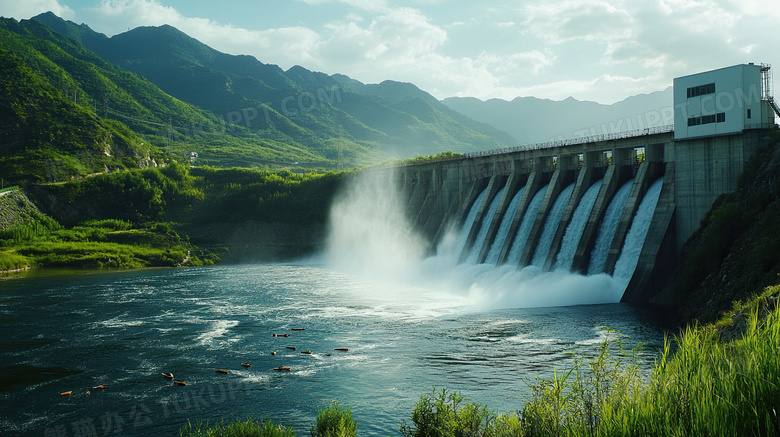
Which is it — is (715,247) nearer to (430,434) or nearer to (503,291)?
(503,291)

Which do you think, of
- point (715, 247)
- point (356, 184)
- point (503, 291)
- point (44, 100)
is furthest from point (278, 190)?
point (715, 247)

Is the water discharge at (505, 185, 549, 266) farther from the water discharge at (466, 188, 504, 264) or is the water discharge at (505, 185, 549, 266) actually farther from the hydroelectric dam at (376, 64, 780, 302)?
the water discharge at (466, 188, 504, 264)

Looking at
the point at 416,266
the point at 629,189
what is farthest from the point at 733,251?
the point at 416,266

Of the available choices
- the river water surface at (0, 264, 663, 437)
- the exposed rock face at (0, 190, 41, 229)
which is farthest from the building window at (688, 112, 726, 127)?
the exposed rock face at (0, 190, 41, 229)

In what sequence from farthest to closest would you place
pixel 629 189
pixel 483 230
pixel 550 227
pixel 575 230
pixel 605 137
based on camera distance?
1. pixel 483 230
2. pixel 605 137
3. pixel 550 227
4. pixel 575 230
5. pixel 629 189

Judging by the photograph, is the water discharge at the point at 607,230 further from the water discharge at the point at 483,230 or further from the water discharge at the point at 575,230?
the water discharge at the point at 483,230

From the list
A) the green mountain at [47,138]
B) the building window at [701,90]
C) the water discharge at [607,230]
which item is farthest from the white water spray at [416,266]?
the green mountain at [47,138]

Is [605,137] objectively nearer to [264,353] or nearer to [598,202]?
[598,202]
